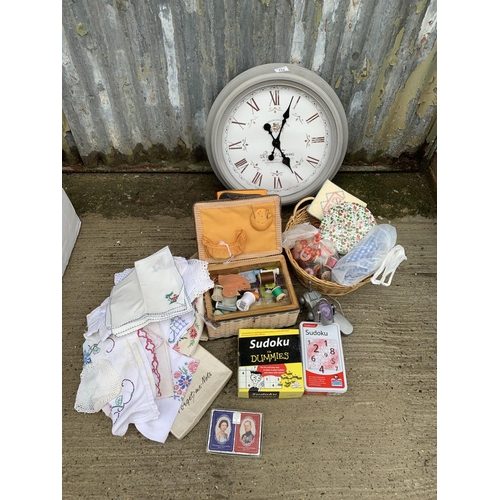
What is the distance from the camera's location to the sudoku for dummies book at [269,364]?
1.95 meters

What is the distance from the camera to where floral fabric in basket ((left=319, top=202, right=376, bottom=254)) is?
2285mm

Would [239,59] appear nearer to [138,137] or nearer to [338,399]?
[138,137]

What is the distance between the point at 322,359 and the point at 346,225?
2.49 feet

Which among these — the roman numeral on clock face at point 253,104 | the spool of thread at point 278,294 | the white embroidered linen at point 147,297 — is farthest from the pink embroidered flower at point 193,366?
the roman numeral on clock face at point 253,104

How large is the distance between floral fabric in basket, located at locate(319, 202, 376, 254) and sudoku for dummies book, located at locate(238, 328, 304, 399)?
58 cm

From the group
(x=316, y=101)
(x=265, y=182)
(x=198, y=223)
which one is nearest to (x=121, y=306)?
(x=198, y=223)

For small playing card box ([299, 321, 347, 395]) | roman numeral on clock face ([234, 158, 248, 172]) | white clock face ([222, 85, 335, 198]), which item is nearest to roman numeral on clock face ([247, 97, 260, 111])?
white clock face ([222, 85, 335, 198])

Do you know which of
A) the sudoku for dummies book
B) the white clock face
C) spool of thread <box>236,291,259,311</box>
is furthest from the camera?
the white clock face

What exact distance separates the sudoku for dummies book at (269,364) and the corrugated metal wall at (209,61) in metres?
1.40

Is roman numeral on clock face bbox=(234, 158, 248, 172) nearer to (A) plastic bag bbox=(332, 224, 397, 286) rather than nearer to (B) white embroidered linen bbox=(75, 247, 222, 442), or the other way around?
(B) white embroidered linen bbox=(75, 247, 222, 442)

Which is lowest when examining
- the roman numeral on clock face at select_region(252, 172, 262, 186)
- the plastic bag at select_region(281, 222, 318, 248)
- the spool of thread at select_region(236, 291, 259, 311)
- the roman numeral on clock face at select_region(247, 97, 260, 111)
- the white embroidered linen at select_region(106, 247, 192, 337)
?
the spool of thread at select_region(236, 291, 259, 311)

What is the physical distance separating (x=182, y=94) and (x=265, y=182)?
72 cm

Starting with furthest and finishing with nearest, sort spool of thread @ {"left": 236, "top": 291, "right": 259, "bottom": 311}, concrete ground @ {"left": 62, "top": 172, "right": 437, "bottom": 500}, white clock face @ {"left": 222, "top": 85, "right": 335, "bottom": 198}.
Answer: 1. white clock face @ {"left": 222, "top": 85, "right": 335, "bottom": 198}
2. spool of thread @ {"left": 236, "top": 291, "right": 259, "bottom": 311}
3. concrete ground @ {"left": 62, "top": 172, "right": 437, "bottom": 500}

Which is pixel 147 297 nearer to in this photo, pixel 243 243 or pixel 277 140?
pixel 243 243
